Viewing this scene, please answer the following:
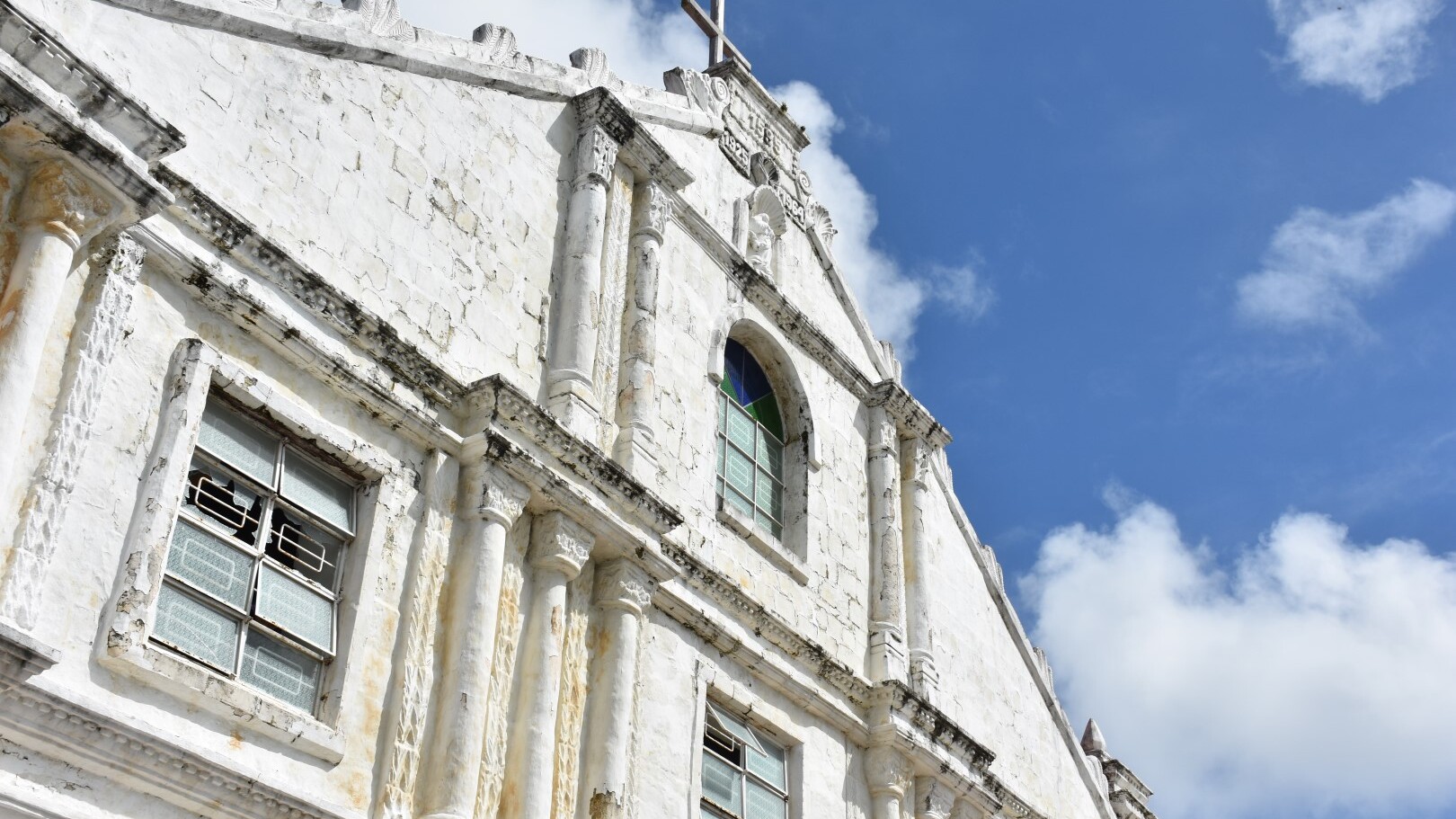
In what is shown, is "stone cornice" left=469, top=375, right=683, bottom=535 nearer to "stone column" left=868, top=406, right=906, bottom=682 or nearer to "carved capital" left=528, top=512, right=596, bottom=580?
"carved capital" left=528, top=512, right=596, bottom=580

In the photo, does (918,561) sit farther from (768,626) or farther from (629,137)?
(629,137)

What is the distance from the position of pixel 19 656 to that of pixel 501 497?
11.3 feet

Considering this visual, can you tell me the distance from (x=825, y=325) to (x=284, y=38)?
20.6 feet

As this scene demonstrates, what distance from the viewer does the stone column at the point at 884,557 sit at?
13375mm

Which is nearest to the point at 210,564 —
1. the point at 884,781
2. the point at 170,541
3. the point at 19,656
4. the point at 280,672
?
the point at 170,541

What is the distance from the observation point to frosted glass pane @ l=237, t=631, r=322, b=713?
8.41m

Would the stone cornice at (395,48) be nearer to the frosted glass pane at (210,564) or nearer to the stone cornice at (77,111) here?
the stone cornice at (77,111)

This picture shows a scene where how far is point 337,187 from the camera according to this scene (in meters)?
10.0

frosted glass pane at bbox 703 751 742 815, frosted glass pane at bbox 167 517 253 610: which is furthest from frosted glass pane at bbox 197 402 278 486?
frosted glass pane at bbox 703 751 742 815

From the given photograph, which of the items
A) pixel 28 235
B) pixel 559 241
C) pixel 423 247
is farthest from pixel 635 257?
pixel 28 235

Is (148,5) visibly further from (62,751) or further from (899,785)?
(899,785)

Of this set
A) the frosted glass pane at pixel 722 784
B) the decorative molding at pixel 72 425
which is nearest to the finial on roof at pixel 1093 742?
the frosted glass pane at pixel 722 784

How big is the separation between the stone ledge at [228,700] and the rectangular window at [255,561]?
17 centimetres

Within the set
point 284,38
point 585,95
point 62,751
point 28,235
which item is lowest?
point 62,751
